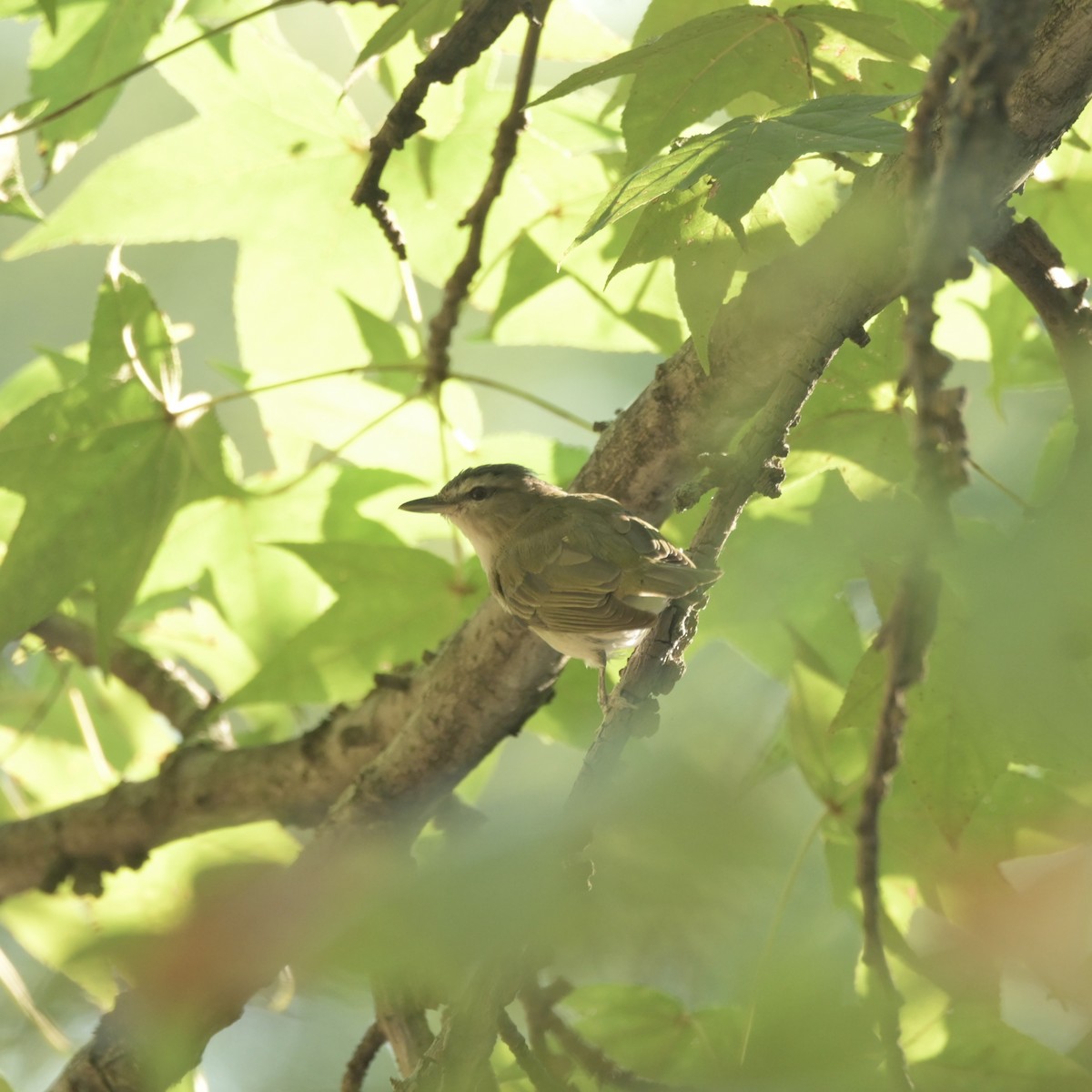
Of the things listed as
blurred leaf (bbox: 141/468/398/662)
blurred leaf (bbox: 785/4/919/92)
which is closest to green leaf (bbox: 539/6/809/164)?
blurred leaf (bbox: 785/4/919/92)

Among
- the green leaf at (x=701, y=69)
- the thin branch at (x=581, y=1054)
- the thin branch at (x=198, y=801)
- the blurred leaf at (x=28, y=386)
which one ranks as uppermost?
the green leaf at (x=701, y=69)

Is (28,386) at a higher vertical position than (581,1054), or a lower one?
higher

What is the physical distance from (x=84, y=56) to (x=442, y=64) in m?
0.51

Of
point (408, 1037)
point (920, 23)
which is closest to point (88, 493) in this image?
point (408, 1037)

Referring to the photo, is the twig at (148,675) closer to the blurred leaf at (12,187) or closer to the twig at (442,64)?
the blurred leaf at (12,187)

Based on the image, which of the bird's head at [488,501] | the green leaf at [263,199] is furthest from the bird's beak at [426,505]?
the green leaf at [263,199]

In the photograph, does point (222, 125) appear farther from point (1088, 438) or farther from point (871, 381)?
point (1088, 438)

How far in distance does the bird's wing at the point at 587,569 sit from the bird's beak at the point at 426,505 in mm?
121

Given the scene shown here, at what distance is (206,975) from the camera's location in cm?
23

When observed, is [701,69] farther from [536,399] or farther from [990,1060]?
[990,1060]

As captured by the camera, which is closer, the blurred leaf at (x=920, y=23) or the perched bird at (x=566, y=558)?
the blurred leaf at (x=920, y=23)

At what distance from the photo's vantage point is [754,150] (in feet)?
2.28

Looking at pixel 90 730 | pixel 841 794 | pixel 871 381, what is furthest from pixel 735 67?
pixel 90 730

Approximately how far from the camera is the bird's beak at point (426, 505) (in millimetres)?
1470
